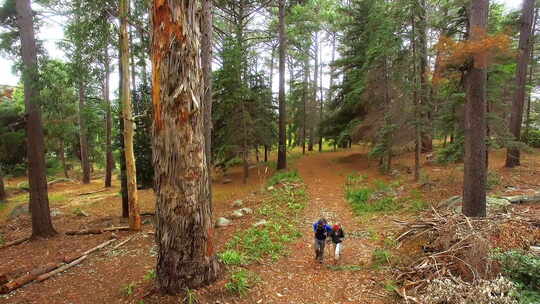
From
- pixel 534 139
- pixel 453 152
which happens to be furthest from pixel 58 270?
pixel 534 139

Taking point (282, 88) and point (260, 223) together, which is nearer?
point (260, 223)

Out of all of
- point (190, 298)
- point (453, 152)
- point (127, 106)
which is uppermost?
point (127, 106)

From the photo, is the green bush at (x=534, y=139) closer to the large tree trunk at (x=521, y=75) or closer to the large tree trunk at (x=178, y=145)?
the large tree trunk at (x=521, y=75)

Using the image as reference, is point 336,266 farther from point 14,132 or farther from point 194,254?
point 14,132

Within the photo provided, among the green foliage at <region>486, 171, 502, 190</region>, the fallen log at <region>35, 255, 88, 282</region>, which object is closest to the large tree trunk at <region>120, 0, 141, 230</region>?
the fallen log at <region>35, 255, 88, 282</region>

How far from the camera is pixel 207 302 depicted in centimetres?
406

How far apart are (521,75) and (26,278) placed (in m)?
19.9

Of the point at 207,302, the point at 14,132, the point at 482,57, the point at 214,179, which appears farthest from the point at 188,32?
the point at 14,132

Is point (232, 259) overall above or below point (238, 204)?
above

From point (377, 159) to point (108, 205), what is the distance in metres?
16.2

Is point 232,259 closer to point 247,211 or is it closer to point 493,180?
point 247,211

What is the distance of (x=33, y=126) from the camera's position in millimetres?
8648

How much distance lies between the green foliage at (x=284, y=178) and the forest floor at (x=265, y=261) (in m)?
0.52

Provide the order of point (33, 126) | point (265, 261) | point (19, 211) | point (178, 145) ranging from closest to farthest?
point (178, 145) < point (265, 261) < point (33, 126) < point (19, 211)
